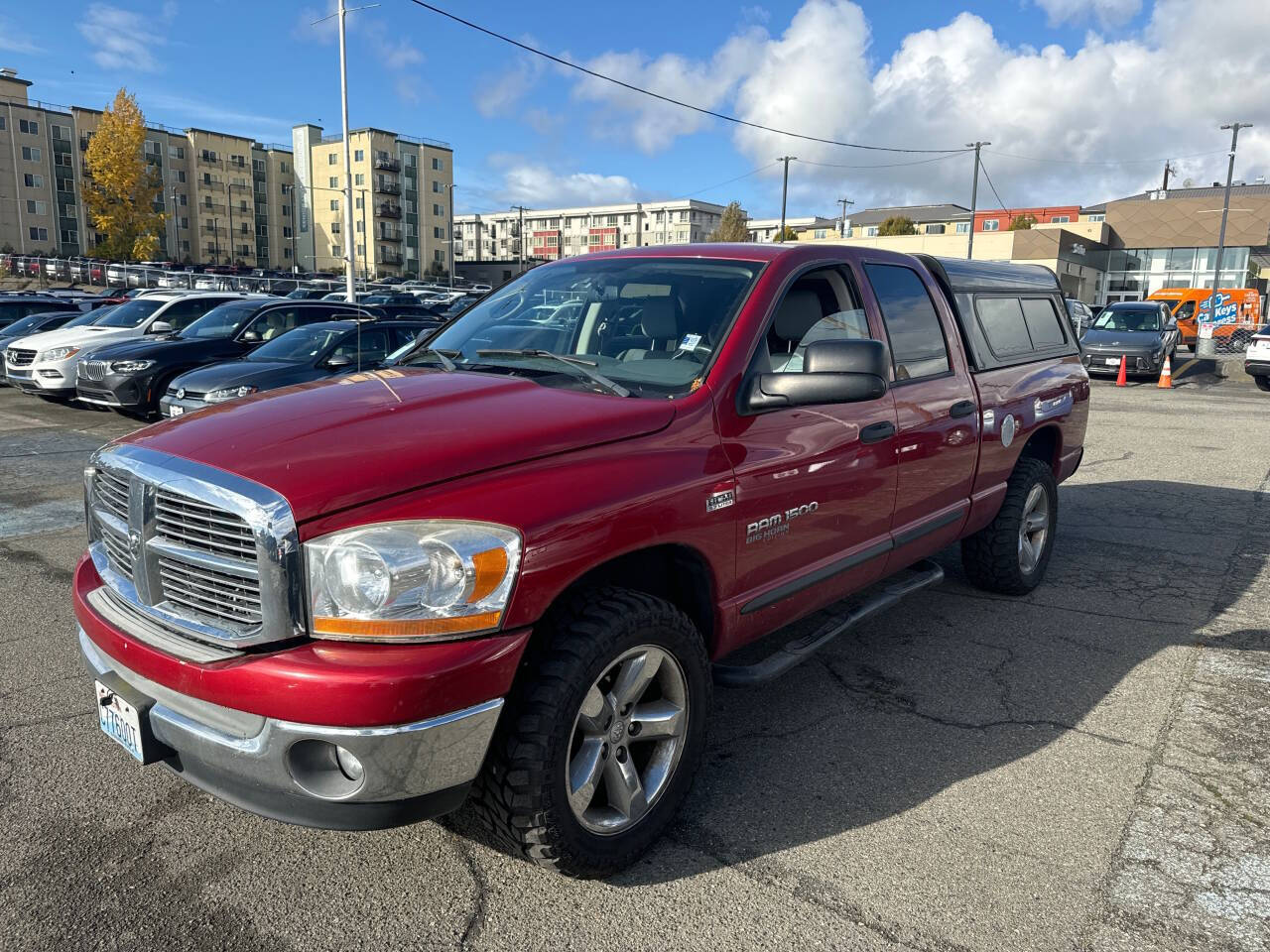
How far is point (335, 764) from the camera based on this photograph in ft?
7.52

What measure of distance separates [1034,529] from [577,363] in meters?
3.43

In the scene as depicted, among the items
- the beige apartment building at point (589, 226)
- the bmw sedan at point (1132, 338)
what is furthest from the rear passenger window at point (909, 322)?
the beige apartment building at point (589, 226)

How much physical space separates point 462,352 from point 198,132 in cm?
9427

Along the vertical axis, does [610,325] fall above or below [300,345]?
above

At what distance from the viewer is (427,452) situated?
246 centimetres

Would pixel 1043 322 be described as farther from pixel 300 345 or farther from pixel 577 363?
pixel 300 345

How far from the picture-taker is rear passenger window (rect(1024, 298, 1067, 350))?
5484mm

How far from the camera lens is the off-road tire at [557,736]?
7.90 feet

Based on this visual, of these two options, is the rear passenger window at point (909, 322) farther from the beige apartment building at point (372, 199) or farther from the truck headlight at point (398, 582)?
the beige apartment building at point (372, 199)

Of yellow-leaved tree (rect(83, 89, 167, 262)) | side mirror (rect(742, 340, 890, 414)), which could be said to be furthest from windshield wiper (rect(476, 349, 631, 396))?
yellow-leaved tree (rect(83, 89, 167, 262))

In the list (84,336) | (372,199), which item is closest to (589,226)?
(372,199)

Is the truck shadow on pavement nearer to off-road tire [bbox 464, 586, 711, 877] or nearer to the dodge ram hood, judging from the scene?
off-road tire [bbox 464, 586, 711, 877]

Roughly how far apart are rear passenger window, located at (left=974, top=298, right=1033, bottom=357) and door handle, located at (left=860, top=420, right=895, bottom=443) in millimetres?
1409

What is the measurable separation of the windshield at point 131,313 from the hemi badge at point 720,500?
14.5m
